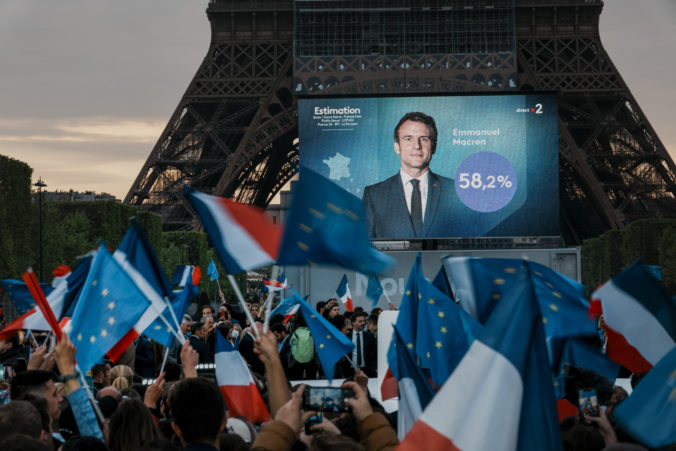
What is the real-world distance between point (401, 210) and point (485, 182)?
2.37 metres

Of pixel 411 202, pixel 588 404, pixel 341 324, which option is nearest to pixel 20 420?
pixel 588 404

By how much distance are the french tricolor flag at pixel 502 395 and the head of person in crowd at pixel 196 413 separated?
3.30ft

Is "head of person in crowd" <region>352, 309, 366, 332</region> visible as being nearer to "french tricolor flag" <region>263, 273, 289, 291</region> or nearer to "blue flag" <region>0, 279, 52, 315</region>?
"french tricolor flag" <region>263, 273, 289, 291</region>

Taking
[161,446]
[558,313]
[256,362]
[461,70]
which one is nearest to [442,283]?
[558,313]

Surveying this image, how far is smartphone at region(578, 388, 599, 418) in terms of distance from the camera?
427cm

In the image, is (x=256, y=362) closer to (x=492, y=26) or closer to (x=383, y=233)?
(x=383, y=233)

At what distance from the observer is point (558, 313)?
20.6 ft

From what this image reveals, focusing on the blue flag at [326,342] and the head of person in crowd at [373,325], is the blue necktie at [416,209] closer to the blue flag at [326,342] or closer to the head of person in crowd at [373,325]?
the head of person in crowd at [373,325]

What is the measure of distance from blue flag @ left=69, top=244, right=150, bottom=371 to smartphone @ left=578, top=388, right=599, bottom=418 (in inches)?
114

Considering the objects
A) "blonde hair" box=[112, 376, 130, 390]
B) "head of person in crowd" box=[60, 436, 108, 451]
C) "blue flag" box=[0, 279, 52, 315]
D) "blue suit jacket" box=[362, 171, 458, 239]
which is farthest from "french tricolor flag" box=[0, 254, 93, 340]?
"blue suit jacket" box=[362, 171, 458, 239]

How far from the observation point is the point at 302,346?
10703 millimetres

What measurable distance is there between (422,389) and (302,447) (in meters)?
0.63

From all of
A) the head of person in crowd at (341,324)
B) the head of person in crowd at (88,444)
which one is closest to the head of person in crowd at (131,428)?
the head of person in crowd at (88,444)

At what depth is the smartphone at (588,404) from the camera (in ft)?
14.0
